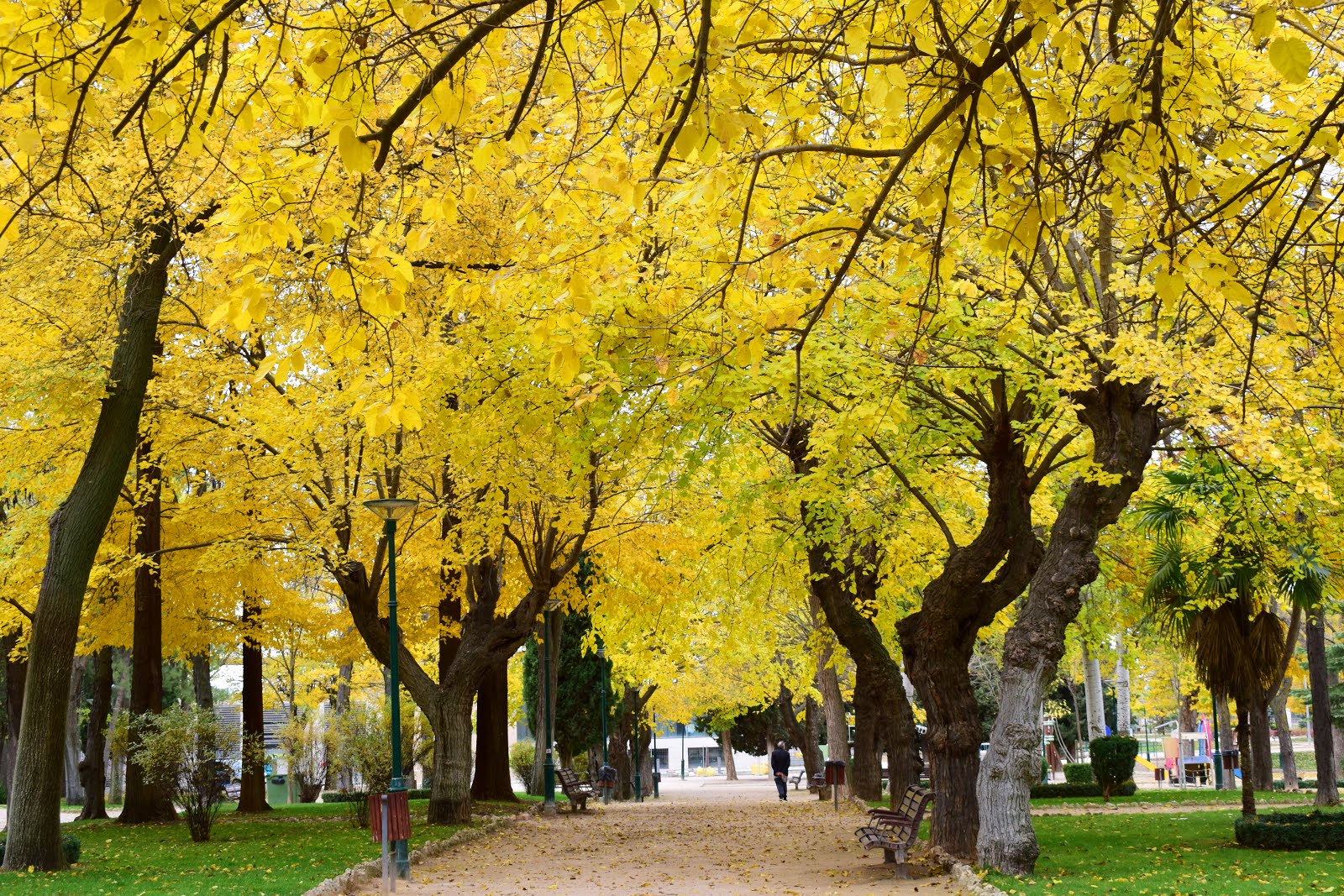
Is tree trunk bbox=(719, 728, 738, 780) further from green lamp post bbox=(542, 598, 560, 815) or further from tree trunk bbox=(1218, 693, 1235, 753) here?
green lamp post bbox=(542, 598, 560, 815)

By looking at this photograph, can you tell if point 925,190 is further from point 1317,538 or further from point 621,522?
point 621,522

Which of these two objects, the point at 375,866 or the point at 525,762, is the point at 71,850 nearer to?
the point at 375,866

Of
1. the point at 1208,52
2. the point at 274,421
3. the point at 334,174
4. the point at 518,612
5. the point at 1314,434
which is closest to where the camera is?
the point at 1208,52

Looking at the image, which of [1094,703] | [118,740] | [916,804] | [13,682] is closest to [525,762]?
[13,682]

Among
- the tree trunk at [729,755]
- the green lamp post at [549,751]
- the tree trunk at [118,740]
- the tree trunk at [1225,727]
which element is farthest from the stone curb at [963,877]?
the tree trunk at [729,755]

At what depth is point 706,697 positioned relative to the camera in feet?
141

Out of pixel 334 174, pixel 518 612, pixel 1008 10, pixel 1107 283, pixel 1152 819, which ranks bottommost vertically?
pixel 1152 819

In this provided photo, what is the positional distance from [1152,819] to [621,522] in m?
10.5

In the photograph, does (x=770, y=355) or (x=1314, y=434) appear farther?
(x=1314, y=434)

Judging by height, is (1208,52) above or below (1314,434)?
above

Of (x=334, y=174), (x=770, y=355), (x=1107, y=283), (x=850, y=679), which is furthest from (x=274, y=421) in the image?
(x=850, y=679)

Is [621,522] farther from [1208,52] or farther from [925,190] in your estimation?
[925,190]

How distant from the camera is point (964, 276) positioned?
12.1m

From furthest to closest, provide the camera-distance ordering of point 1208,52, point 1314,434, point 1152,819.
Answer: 1. point 1152,819
2. point 1314,434
3. point 1208,52
